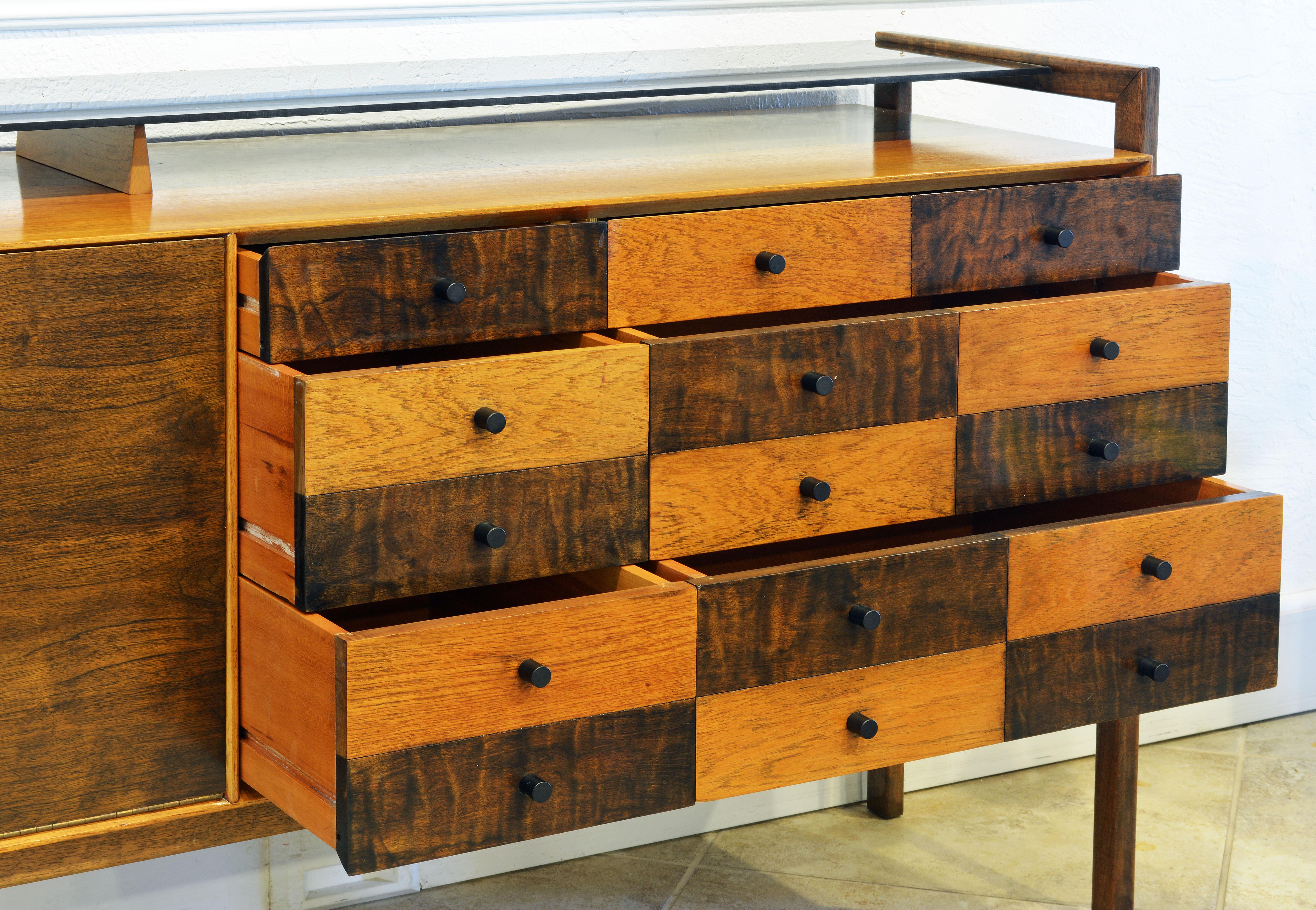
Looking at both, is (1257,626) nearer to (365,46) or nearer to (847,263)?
(847,263)

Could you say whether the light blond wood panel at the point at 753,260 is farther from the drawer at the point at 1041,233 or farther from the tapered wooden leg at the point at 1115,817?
the tapered wooden leg at the point at 1115,817

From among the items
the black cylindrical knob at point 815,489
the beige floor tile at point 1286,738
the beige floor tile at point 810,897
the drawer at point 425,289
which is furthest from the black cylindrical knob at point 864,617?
the beige floor tile at point 1286,738

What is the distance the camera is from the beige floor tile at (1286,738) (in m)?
2.46

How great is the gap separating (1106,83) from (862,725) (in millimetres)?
767

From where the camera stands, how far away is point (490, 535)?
131 cm

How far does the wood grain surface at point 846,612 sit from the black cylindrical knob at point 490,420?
23 cm

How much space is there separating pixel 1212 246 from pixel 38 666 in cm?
185

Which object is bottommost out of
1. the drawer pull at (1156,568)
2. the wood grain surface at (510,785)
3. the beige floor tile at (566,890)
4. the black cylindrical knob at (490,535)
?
the beige floor tile at (566,890)

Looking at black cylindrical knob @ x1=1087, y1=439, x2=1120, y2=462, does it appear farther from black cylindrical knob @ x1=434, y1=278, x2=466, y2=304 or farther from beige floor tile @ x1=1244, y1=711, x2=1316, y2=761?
beige floor tile @ x1=1244, y1=711, x2=1316, y2=761

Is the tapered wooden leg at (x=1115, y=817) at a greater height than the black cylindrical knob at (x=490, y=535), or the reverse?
the black cylindrical knob at (x=490, y=535)

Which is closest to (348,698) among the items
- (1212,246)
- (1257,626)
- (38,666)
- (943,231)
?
(38,666)

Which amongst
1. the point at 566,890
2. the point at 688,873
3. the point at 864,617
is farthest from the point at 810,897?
the point at 864,617

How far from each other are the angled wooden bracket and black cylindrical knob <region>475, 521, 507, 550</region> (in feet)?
2.69

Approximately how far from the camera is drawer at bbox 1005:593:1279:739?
1.54 metres
